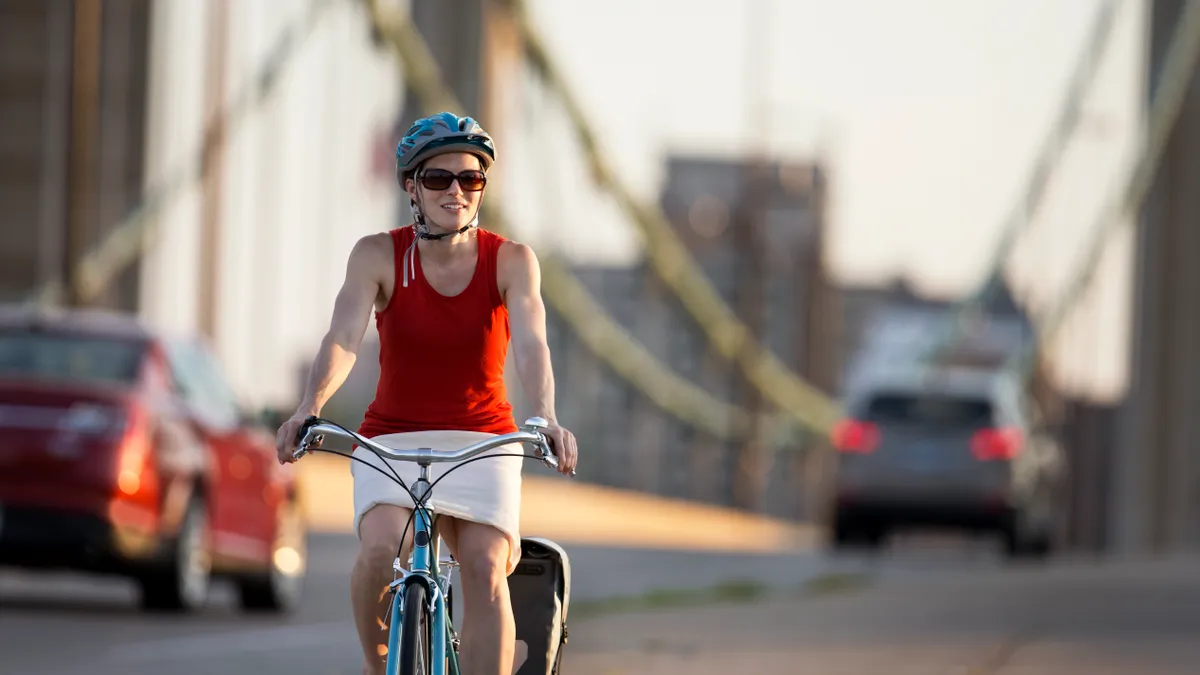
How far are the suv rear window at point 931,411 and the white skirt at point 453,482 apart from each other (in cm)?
1675

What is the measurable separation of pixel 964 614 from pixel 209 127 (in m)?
23.3

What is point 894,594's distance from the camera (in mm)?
16219

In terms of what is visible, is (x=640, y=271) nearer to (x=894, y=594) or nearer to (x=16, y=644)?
(x=894, y=594)

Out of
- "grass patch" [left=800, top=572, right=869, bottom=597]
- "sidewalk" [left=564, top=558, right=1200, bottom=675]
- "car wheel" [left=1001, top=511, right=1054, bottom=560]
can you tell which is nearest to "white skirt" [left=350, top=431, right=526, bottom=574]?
"sidewalk" [left=564, top=558, right=1200, bottom=675]

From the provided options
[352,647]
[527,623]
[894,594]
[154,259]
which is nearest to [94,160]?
[154,259]

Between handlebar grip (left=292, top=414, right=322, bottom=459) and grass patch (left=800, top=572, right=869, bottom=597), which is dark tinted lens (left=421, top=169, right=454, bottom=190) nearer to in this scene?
handlebar grip (left=292, top=414, right=322, bottom=459)

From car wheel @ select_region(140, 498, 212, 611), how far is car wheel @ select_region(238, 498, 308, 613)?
65cm

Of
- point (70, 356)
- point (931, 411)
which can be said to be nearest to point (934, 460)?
point (931, 411)

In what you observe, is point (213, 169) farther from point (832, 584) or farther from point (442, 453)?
point (442, 453)

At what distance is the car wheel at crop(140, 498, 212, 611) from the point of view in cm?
1358

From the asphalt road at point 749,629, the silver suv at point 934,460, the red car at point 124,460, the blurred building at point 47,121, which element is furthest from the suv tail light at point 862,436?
the blurred building at point 47,121

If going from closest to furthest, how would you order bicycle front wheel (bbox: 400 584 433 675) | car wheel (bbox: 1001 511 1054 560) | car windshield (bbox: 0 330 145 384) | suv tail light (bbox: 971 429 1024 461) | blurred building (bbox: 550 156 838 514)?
bicycle front wheel (bbox: 400 584 433 675) < car windshield (bbox: 0 330 145 384) < suv tail light (bbox: 971 429 1024 461) < car wheel (bbox: 1001 511 1054 560) < blurred building (bbox: 550 156 838 514)

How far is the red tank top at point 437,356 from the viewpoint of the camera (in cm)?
568

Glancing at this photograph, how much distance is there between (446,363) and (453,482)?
0.78 ft
